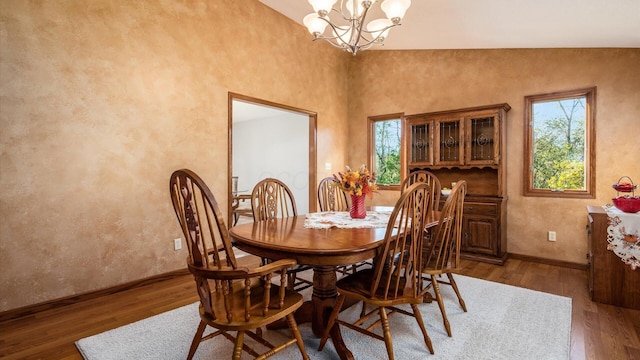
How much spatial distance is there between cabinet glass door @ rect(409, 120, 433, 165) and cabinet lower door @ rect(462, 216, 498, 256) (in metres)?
0.93

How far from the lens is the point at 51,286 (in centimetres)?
240

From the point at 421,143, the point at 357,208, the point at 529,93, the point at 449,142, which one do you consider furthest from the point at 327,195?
the point at 529,93

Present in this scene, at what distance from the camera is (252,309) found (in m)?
1.42

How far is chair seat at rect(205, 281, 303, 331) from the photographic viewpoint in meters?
1.30

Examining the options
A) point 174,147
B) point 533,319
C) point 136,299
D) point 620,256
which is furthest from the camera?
point 174,147

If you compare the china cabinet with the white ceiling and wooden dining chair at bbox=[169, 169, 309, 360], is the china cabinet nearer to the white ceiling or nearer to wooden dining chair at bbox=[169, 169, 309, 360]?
the white ceiling

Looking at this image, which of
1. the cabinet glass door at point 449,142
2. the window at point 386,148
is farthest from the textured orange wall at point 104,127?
the cabinet glass door at point 449,142

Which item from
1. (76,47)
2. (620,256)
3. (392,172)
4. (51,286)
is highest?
(76,47)

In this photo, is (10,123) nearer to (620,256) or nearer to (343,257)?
(343,257)

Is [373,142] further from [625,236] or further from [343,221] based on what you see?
[625,236]

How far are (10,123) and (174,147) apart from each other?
1180 mm

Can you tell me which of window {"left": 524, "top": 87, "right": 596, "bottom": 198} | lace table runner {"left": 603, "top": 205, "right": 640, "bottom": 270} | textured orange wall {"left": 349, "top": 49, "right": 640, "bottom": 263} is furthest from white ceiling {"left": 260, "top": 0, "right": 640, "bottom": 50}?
lace table runner {"left": 603, "top": 205, "right": 640, "bottom": 270}

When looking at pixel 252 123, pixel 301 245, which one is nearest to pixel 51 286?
pixel 301 245

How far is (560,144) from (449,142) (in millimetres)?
1192
